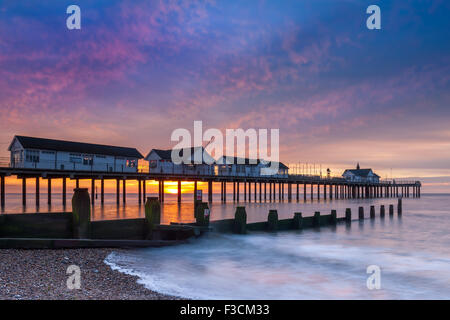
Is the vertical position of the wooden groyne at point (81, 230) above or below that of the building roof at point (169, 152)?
below

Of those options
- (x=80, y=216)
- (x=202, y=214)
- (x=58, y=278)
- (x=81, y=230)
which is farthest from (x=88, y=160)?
(x=58, y=278)

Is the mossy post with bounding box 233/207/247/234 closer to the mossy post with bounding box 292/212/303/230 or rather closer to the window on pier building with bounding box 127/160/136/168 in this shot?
the mossy post with bounding box 292/212/303/230

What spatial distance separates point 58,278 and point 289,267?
8.92 m

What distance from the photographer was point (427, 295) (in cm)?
1198

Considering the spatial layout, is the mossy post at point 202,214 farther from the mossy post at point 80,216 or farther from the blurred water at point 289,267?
the mossy post at point 80,216

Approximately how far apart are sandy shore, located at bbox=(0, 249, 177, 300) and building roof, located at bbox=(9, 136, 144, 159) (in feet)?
116

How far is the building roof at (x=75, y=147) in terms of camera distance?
4419 cm

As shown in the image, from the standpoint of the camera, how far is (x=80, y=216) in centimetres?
1483

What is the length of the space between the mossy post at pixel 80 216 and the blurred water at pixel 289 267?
6.07 feet

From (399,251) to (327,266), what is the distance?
683 cm

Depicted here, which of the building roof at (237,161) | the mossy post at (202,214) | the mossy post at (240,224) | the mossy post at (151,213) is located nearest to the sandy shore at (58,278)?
the mossy post at (151,213)

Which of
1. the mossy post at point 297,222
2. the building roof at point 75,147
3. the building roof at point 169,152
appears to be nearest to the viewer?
the mossy post at point 297,222

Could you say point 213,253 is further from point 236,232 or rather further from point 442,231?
point 442,231

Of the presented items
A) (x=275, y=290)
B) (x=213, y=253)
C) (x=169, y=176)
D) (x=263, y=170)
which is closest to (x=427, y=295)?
(x=275, y=290)
